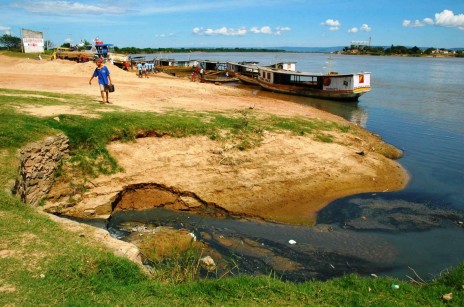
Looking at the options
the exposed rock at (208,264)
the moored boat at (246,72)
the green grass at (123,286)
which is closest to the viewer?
the green grass at (123,286)

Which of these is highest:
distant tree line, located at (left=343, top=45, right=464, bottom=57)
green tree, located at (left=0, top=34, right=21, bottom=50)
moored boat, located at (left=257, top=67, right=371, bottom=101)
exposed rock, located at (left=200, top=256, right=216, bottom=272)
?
distant tree line, located at (left=343, top=45, right=464, bottom=57)

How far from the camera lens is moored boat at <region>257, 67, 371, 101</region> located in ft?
112

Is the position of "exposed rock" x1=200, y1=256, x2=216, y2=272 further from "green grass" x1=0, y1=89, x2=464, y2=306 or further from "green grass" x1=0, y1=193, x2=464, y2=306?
"green grass" x1=0, y1=193, x2=464, y2=306

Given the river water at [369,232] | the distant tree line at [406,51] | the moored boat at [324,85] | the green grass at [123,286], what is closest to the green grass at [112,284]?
the green grass at [123,286]

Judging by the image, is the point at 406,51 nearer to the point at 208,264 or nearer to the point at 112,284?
the point at 208,264

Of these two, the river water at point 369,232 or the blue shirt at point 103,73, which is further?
the blue shirt at point 103,73

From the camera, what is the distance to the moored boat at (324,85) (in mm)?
34250

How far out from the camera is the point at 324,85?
3662 centimetres

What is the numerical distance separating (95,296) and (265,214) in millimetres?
6958

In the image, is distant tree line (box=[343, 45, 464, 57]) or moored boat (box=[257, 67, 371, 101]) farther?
distant tree line (box=[343, 45, 464, 57])

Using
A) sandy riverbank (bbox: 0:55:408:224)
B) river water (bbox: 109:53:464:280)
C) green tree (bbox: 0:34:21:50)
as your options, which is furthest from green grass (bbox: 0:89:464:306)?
green tree (bbox: 0:34:21:50)

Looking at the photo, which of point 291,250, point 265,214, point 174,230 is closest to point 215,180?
point 265,214

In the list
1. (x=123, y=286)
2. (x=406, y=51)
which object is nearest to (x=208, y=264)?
(x=123, y=286)

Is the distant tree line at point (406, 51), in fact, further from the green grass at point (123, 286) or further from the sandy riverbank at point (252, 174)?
the green grass at point (123, 286)
